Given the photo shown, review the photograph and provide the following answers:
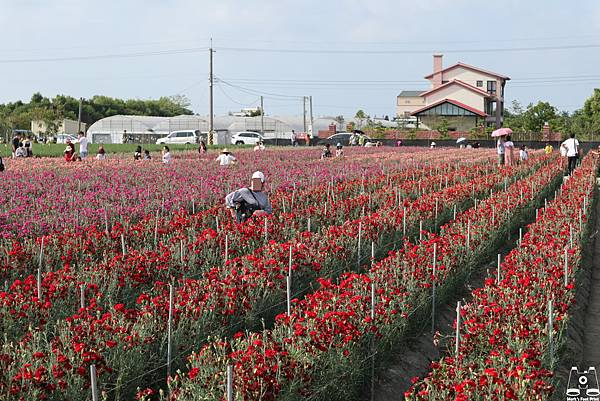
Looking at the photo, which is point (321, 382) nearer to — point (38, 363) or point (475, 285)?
point (38, 363)

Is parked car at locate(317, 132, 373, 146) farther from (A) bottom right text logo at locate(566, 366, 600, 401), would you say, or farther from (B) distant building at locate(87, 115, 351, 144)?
(A) bottom right text logo at locate(566, 366, 600, 401)

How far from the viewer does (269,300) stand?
7.49 m

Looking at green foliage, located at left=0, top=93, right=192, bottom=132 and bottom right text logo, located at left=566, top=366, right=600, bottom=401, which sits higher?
green foliage, located at left=0, top=93, right=192, bottom=132

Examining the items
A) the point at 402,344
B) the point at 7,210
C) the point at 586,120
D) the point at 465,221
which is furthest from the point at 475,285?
the point at 586,120

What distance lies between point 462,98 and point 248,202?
60.1 m

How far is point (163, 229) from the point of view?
1042 cm

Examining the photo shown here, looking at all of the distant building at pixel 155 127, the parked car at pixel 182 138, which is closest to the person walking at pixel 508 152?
the parked car at pixel 182 138

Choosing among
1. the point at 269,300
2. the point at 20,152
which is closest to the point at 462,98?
the point at 20,152

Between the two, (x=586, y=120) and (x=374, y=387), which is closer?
(x=374, y=387)

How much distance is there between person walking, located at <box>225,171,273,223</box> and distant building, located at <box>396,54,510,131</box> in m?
56.3

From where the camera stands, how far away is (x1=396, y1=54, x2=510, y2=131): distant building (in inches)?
2623

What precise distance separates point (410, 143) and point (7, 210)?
144 feet

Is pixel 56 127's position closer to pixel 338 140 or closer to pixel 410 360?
pixel 338 140

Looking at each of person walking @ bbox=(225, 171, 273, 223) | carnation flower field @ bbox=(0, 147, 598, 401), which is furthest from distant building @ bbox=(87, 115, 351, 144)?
person walking @ bbox=(225, 171, 273, 223)
